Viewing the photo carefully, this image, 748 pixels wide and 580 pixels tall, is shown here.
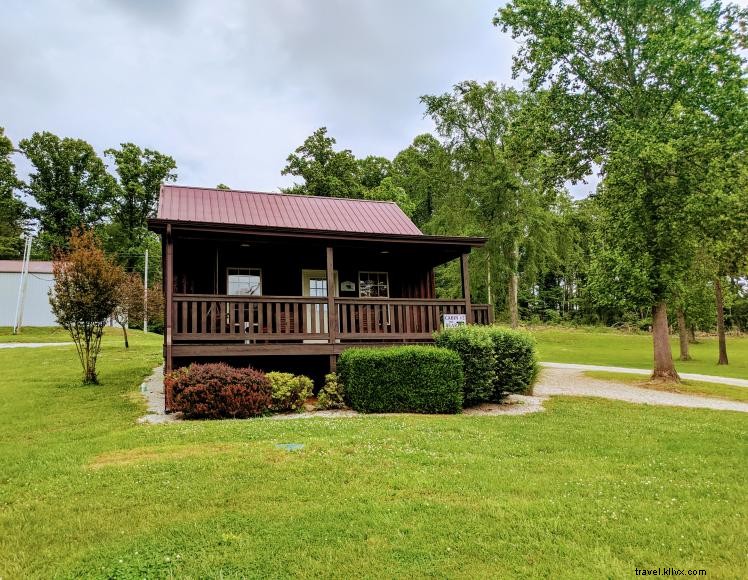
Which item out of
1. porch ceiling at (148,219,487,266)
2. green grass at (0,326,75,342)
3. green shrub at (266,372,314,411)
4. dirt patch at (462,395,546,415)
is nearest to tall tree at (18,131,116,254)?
green grass at (0,326,75,342)

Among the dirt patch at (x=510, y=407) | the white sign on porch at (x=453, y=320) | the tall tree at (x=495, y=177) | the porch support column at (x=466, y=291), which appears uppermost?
the tall tree at (x=495, y=177)

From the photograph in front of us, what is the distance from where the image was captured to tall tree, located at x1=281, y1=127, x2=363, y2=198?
36.9 m

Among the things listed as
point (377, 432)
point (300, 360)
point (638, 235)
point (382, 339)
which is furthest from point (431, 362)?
point (638, 235)

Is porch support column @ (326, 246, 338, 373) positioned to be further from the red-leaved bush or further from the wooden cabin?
the red-leaved bush

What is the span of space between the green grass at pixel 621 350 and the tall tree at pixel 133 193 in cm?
3283

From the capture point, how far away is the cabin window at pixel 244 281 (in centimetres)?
1324

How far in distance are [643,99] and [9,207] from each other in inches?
1851

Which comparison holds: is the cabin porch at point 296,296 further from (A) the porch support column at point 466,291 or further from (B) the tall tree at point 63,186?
(B) the tall tree at point 63,186

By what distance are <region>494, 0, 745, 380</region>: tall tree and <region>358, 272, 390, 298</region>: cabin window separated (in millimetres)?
7301

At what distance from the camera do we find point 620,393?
13.3 meters

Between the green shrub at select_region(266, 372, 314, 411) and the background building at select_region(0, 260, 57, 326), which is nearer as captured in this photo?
the green shrub at select_region(266, 372, 314, 411)

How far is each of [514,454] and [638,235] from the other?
37.6ft

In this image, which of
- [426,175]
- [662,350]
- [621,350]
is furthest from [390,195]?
[662,350]

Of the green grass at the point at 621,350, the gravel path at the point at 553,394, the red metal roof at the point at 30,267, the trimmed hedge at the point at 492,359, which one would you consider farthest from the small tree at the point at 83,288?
the red metal roof at the point at 30,267
